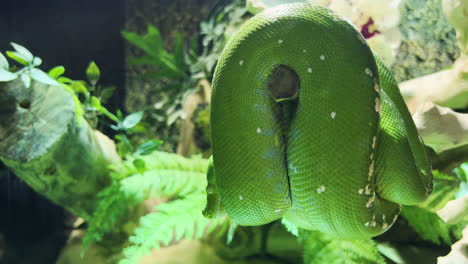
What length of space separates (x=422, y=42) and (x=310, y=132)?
1.87 meters

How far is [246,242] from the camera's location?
81.5 inches

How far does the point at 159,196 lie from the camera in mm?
2139

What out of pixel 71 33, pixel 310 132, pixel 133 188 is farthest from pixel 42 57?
pixel 310 132

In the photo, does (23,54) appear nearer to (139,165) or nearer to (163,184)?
(139,165)

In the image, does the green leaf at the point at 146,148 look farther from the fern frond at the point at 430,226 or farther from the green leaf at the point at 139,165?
the fern frond at the point at 430,226

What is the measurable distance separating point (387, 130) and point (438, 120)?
0.62 m

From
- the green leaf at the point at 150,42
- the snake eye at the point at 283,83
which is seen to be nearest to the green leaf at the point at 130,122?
the green leaf at the point at 150,42

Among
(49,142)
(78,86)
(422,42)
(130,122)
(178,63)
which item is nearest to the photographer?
(49,142)

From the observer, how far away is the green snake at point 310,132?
3.39 feet

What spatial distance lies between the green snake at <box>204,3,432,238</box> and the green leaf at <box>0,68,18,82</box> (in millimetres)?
1070

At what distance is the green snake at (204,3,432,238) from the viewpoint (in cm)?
103

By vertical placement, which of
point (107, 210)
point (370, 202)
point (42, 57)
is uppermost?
point (370, 202)

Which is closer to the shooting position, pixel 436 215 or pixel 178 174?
pixel 436 215

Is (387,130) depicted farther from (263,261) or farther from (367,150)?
(263,261)
